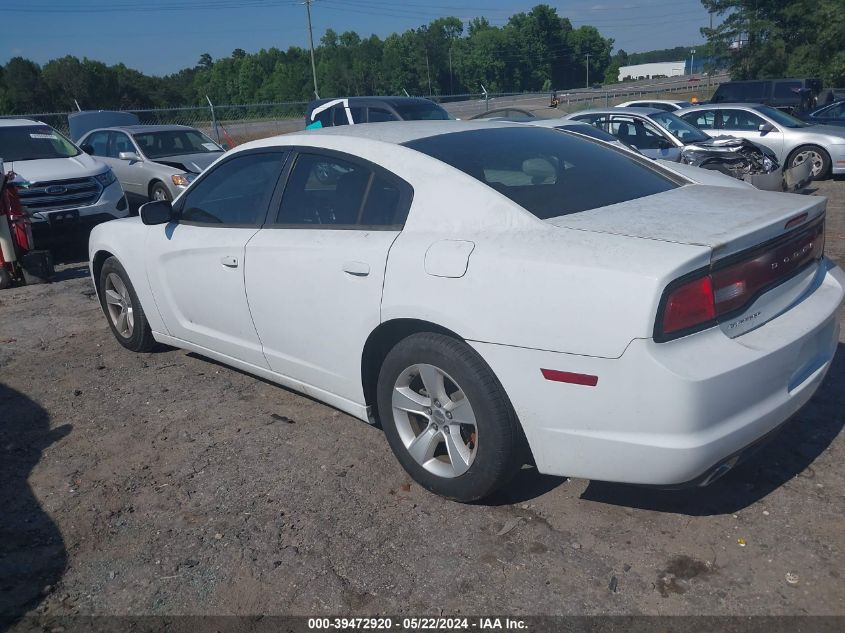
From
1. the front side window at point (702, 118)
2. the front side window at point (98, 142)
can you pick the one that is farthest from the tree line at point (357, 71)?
the front side window at point (702, 118)

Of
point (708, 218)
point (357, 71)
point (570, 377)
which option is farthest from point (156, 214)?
point (357, 71)

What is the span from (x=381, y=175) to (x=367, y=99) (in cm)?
1039

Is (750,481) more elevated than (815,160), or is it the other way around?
(750,481)

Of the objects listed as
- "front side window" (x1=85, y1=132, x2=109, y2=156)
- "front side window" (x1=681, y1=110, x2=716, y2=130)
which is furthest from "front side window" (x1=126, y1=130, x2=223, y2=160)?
"front side window" (x1=681, y1=110, x2=716, y2=130)

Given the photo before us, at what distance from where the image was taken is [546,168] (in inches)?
146

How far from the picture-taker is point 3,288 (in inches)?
317

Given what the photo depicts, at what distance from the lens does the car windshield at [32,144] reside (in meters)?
10.1

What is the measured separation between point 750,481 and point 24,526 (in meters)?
3.29

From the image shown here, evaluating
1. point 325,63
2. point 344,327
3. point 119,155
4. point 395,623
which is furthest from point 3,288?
point 325,63

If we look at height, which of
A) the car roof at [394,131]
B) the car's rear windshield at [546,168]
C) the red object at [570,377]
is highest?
the car roof at [394,131]

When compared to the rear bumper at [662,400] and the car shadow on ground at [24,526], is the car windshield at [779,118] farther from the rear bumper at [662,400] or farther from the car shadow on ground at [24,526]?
the car shadow on ground at [24,526]

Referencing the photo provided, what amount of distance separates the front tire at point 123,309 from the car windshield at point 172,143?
7.59 metres

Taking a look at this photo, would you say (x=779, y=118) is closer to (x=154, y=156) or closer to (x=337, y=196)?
(x=154, y=156)

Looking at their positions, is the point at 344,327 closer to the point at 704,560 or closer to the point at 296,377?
the point at 296,377
